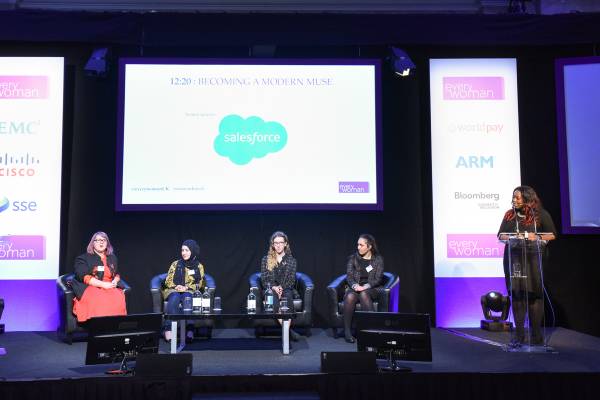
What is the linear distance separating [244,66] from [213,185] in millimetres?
1440

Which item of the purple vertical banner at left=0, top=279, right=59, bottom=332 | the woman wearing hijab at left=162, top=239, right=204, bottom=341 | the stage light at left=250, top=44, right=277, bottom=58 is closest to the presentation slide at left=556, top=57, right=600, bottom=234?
the stage light at left=250, top=44, right=277, bottom=58

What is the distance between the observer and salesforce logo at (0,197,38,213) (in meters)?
6.51

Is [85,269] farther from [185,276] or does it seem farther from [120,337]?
[120,337]

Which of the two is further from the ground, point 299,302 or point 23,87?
point 23,87

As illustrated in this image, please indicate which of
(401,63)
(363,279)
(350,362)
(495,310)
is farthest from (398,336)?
(401,63)

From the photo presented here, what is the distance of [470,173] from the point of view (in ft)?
22.3

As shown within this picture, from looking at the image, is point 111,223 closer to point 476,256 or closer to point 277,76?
point 277,76

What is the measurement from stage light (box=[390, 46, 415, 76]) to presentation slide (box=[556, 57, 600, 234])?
1887 mm

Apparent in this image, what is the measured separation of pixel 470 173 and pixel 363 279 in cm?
196

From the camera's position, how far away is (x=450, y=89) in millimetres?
6891

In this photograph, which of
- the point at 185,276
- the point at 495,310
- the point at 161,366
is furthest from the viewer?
the point at 495,310

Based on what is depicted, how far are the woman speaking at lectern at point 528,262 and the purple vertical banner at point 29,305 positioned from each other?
4930 millimetres

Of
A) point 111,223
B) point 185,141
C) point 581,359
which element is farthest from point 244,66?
point 581,359

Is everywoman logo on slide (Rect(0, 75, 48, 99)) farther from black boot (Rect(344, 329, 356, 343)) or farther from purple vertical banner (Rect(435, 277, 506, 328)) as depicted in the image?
purple vertical banner (Rect(435, 277, 506, 328))
